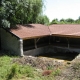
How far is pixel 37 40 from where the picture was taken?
21.6 meters

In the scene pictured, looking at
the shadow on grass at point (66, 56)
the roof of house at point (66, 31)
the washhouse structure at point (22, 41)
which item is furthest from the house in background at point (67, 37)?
the washhouse structure at point (22, 41)

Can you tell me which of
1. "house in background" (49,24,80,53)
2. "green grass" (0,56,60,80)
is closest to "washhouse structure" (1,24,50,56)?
"house in background" (49,24,80,53)

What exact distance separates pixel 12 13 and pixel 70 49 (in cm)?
781

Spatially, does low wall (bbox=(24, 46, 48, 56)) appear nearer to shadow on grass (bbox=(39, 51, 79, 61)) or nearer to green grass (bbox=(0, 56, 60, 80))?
shadow on grass (bbox=(39, 51, 79, 61))

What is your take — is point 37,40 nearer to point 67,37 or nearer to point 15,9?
point 67,37

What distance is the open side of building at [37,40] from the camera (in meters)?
19.2

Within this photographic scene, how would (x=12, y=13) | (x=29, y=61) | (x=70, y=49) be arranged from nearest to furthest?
(x=29, y=61)
(x=12, y=13)
(x=70, y=49)

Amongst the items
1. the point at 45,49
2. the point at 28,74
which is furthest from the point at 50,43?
the point at 28,74

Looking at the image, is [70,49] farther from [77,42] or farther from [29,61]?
[29,61]

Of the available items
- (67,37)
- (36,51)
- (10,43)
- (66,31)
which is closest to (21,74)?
(10,43)

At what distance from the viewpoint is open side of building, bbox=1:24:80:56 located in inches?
755

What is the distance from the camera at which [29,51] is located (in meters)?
20.3

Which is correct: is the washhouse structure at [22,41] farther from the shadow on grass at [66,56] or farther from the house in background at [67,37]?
the shadow on grass at [66,56]

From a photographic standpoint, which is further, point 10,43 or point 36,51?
point 36,51
